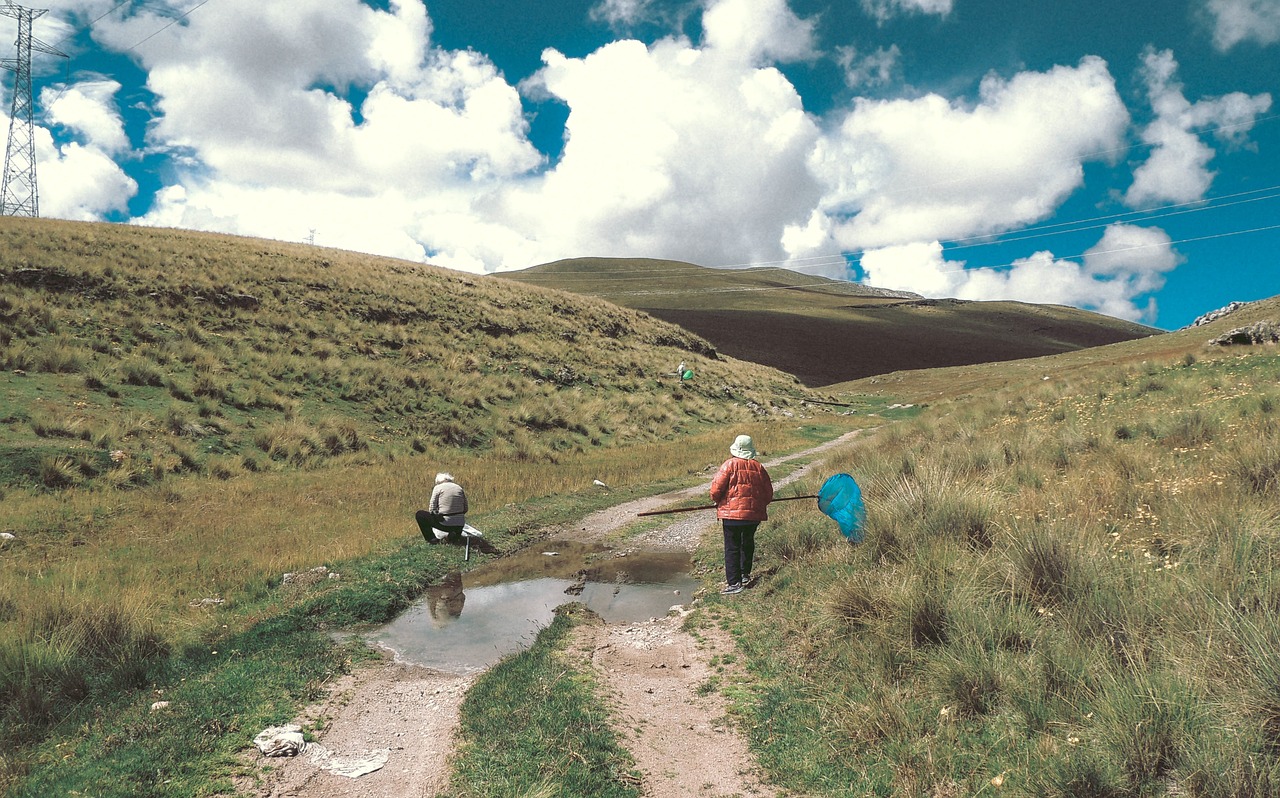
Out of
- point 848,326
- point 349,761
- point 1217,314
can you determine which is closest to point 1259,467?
point 349,761

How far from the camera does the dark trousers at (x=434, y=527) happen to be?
1145cm

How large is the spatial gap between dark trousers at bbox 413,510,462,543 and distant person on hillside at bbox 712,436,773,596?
542 cm

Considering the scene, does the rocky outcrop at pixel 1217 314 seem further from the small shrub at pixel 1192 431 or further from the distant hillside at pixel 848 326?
the small shrub at pixel 1192 431

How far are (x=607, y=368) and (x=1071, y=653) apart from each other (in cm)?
3517

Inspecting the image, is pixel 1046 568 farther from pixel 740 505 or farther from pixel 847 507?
pixel 740 505

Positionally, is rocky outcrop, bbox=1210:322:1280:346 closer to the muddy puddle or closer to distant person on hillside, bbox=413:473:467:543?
the muddy puddle

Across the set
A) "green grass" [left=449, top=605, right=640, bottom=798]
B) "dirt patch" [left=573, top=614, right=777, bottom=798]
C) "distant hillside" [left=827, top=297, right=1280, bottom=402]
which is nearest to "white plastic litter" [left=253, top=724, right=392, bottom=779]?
"green grass" [left=449, top=605, right=640, bottom=798]

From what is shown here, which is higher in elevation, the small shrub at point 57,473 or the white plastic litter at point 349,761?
the small shrub at point 57,473

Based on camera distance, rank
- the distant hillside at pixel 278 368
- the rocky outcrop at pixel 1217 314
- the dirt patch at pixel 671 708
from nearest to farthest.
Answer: the dirt patch at pixel 671 708 < the distant hillside at pixel 278 368 < the rocky outcrop at pixel 1217 314

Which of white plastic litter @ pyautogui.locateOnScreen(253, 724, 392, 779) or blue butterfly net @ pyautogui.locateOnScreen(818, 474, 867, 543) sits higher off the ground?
blue butterfly net @ pyautogui.locateOnScreen(818, 474, 867, 543)

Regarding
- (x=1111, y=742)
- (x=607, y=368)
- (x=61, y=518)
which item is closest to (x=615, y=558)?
(x=1111, y=742)

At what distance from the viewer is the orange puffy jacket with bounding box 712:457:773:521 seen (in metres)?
8.41

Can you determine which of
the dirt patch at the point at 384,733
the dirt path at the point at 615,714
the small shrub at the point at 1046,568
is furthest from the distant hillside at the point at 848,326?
the dirt patch at the point at 384,733

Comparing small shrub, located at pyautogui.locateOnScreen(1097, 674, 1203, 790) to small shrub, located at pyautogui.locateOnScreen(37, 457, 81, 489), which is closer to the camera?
small shrub, located at pyautogui.locateOnScreen(1097, 674, 1203, 790)
